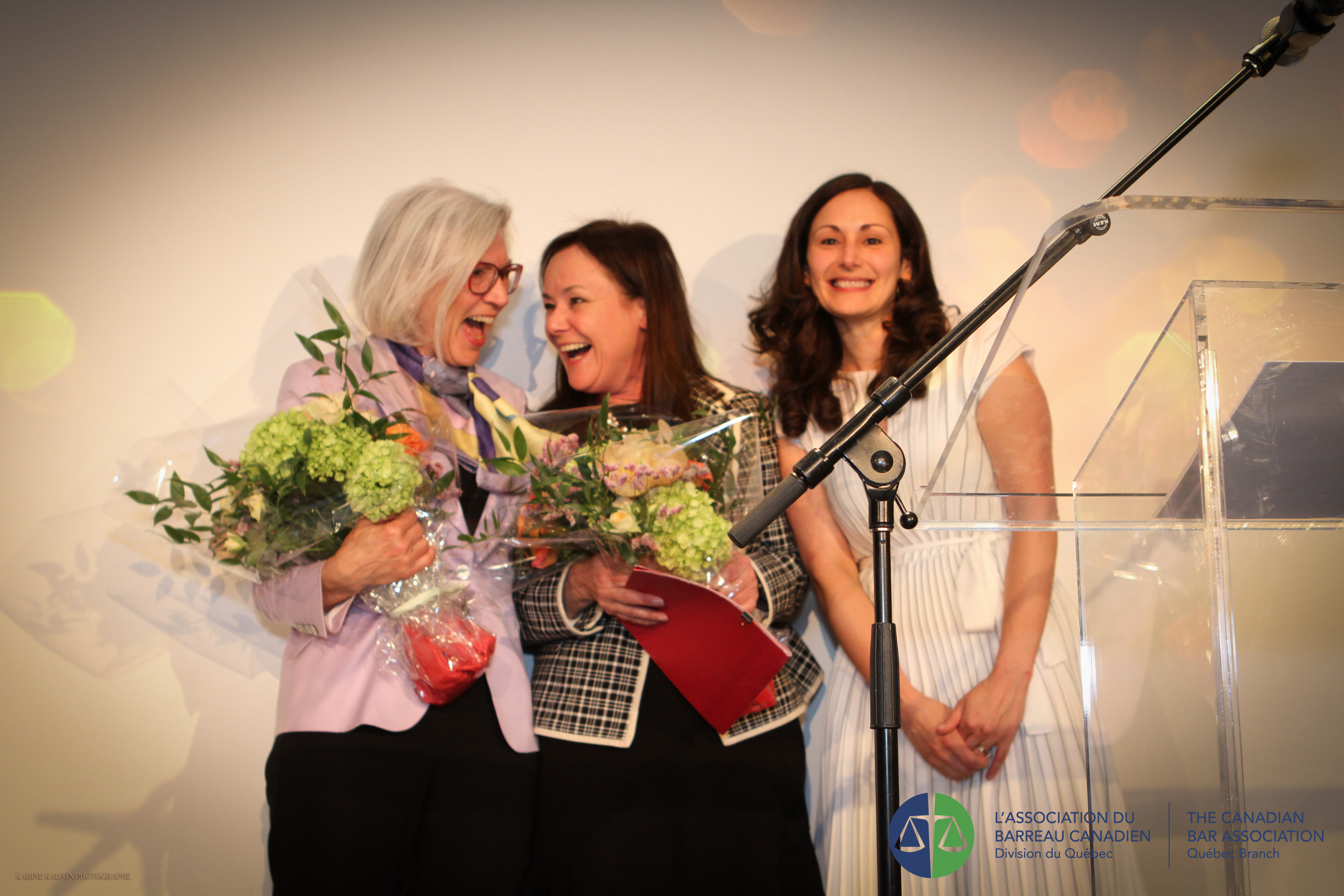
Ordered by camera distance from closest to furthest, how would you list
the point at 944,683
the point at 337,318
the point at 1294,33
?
the point at 1294,33
the point at 337,318
the point at 944,683

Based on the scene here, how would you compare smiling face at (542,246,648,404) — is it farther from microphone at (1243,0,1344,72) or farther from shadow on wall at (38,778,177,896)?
shadow on wall at (38,778,177,896)

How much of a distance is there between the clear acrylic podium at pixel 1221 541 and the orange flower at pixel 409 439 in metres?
1.12

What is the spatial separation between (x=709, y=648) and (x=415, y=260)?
3.93 feet

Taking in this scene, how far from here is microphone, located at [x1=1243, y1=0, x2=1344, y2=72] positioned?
1.22 m

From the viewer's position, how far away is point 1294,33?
129cm

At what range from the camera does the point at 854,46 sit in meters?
2.80

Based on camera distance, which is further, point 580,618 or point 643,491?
point 580,618

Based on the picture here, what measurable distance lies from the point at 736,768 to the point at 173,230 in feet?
7.37

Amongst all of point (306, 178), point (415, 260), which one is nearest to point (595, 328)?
point (415, 260)

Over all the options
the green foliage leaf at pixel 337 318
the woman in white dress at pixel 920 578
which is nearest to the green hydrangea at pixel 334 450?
the green foliage leaf at pixel 337 318

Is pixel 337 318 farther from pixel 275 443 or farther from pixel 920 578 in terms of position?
pixel 920 578

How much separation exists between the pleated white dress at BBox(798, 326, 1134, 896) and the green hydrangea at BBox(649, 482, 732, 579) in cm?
38

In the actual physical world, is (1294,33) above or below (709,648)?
above

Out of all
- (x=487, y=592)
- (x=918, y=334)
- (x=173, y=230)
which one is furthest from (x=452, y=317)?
(x=918, y=334)
